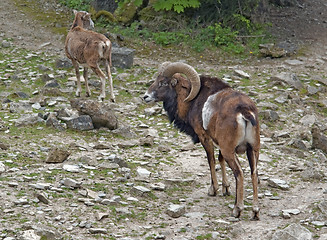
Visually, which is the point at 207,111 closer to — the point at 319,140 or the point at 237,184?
the point at 237,184

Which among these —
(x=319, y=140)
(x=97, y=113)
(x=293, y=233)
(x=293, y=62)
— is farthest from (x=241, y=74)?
(x=293, y=233)

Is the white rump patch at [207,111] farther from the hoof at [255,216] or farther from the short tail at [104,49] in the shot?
the short tail at [104,49]

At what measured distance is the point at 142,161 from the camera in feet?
37.0

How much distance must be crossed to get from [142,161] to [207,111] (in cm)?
216

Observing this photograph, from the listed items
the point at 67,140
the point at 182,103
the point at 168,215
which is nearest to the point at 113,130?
the point at 67,140

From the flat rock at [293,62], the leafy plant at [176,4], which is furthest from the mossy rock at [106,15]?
the flat rock at [293,62]

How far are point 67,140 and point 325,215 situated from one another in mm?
5492

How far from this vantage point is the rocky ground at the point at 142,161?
828 centimetres

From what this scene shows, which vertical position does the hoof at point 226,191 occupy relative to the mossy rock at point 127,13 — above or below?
below

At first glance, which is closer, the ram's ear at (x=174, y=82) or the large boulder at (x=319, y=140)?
the ram's ear at (x=174, y=82)

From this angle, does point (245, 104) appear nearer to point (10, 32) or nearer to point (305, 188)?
point (305, 188)

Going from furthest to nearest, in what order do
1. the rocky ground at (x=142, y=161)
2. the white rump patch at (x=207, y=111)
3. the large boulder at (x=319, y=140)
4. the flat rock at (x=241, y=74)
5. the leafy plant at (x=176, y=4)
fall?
the leafy plant at (x=176, y=4)
the flat rock at (x=241, y=74)
the large boulder at (x=319, y=140)
the white rump patch at (x=207, y=111)
the rocky ground at (x=142, y=161)

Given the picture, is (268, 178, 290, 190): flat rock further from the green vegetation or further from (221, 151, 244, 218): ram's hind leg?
the green vegetation

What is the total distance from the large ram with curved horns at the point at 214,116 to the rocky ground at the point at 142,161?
662 mm
